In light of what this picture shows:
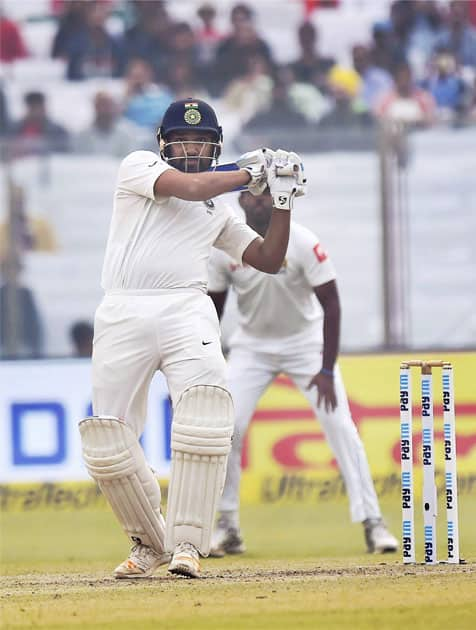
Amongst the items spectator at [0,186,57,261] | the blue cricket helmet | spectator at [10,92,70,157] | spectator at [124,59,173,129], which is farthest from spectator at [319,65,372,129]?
the blue cricket helmet

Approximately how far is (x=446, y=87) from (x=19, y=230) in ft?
17.9

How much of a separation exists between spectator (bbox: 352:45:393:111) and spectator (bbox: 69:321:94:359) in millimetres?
4561

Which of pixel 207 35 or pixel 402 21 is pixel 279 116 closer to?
pixel 207 35

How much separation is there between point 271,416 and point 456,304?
1.97 meters

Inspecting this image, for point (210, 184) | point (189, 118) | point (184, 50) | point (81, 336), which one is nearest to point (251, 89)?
point (184, 50)

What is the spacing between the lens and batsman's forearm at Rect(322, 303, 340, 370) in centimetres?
759

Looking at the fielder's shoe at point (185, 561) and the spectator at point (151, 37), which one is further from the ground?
the spectator at point (151, 37)

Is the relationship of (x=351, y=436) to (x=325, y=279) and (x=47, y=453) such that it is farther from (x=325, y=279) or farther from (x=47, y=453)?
(x=47, y=453)

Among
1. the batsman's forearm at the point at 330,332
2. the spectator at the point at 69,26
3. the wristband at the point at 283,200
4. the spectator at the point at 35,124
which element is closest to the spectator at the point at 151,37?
the spectator at the point at 69,26

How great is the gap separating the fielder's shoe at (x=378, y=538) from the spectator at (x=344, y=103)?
6551 millimetres

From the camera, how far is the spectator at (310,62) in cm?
1439

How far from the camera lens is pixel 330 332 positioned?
7.59 meters

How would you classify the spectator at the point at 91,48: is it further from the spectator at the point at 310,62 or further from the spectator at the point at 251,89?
the spectator at the point at 310,62

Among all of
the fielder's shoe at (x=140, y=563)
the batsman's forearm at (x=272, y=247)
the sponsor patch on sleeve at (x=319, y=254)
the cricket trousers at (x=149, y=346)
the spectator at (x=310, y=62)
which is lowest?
the fielder's shoe at (x=140, y=563)
